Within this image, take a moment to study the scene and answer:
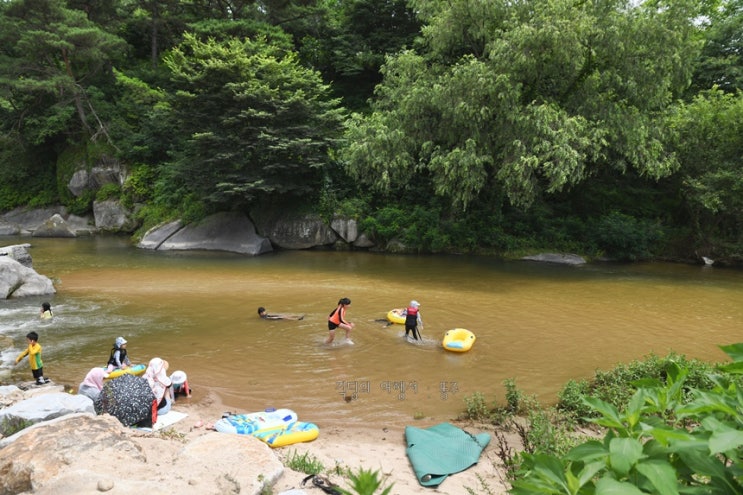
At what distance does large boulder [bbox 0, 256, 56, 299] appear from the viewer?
12.9 metres

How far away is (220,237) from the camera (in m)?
23.0

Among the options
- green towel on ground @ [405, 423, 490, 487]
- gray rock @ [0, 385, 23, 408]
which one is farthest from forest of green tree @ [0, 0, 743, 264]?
gray rock @ [0, 385, 23, 408]

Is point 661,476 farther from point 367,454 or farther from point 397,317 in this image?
point 397,317

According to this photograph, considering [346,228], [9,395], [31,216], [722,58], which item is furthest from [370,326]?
[31,216]

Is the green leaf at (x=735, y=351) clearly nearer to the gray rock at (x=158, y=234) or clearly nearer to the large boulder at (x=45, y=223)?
the gray rock at (x=158, y=234)

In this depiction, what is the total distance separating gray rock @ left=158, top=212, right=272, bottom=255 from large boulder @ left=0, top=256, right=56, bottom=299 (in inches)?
354

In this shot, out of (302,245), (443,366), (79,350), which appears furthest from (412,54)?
(79,350)

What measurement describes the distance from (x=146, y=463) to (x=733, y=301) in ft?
50.9

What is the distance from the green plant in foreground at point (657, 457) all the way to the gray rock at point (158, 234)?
24335 millimetres

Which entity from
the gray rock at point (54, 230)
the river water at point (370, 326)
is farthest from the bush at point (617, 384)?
the gray rock at point (54, 230)

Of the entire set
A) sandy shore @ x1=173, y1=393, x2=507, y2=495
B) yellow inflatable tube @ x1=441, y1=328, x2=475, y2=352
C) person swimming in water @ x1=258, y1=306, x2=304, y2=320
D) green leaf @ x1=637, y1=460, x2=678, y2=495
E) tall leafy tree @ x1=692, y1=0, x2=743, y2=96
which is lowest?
sandy shore @ x1=173, y1=393, x2=507, y2=495

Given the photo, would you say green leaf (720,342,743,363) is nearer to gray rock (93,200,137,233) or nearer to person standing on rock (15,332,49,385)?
person standing on rock (15,332,49,385)

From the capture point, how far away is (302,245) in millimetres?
23078

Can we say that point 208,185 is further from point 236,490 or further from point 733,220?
point 733,220
